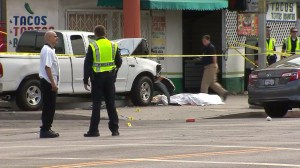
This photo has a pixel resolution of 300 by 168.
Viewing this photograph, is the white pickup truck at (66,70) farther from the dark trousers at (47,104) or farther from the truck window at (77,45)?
the dark trousers at (47,104)

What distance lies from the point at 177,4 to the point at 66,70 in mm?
5897

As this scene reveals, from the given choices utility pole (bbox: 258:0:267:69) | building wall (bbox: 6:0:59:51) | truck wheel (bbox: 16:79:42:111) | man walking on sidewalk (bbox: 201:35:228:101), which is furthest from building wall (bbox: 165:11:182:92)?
truck wheel (bbox: 16:79:42:111)

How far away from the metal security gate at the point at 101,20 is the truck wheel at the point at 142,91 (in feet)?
11.2

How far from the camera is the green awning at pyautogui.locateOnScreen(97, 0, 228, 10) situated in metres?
27.1

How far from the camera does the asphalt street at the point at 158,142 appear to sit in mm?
12040

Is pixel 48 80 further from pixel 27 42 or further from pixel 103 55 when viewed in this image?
pixel 27 42

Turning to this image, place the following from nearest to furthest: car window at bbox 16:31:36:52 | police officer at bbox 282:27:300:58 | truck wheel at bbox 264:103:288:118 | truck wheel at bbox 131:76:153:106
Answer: truck wheel at bbox 264:103:288:118
car window at bbox 16:31:36:52
truck wheel at bbox 131:76:153:106
police officer at bbox 282:27:300:58

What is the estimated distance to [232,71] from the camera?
30453 mm

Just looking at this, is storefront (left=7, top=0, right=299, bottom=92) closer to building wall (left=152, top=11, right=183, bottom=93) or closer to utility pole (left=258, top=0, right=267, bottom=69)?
building wall (left=152, top=11, right=183, bottom=93)

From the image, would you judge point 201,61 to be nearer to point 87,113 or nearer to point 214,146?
point 87,113

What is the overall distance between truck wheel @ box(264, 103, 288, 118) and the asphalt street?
0.88 ft

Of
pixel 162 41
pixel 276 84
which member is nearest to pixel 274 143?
pixel 276 84

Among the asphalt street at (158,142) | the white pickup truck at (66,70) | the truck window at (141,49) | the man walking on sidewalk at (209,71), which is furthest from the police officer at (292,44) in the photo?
the asphalt street at (158,142)

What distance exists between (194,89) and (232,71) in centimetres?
132
